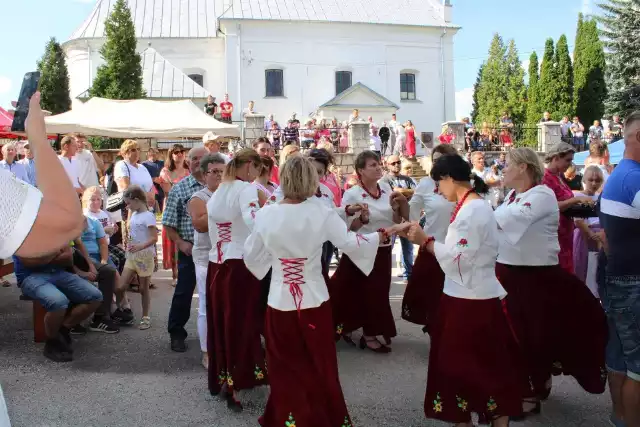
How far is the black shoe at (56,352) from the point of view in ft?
19.5

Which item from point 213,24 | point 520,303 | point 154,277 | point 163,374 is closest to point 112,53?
point 213,24

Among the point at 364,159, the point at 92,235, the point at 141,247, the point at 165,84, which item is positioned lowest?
the point at 141,247

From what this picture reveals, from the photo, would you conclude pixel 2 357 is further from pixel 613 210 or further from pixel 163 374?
pixel 613 210

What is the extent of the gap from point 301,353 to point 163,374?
7.21 ft

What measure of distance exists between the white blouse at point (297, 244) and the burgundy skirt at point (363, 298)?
2167mm

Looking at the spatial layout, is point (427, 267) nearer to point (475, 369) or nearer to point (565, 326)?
point (565, 326)

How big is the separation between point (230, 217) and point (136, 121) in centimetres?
1039

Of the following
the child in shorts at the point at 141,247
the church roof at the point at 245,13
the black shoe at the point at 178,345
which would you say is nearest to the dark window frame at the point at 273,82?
the church roof at the point at 245,13

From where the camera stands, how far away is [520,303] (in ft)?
14.6

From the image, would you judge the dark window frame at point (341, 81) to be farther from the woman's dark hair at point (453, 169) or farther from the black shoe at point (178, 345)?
the woman's dark hair at point (453, 169)

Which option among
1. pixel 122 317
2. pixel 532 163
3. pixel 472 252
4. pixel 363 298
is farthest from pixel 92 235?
pixel 532 163

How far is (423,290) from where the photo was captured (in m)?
6.15

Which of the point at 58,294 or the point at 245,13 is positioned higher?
the point at 245,13

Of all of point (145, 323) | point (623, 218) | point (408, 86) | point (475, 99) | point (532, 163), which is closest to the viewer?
point (623, 218)
